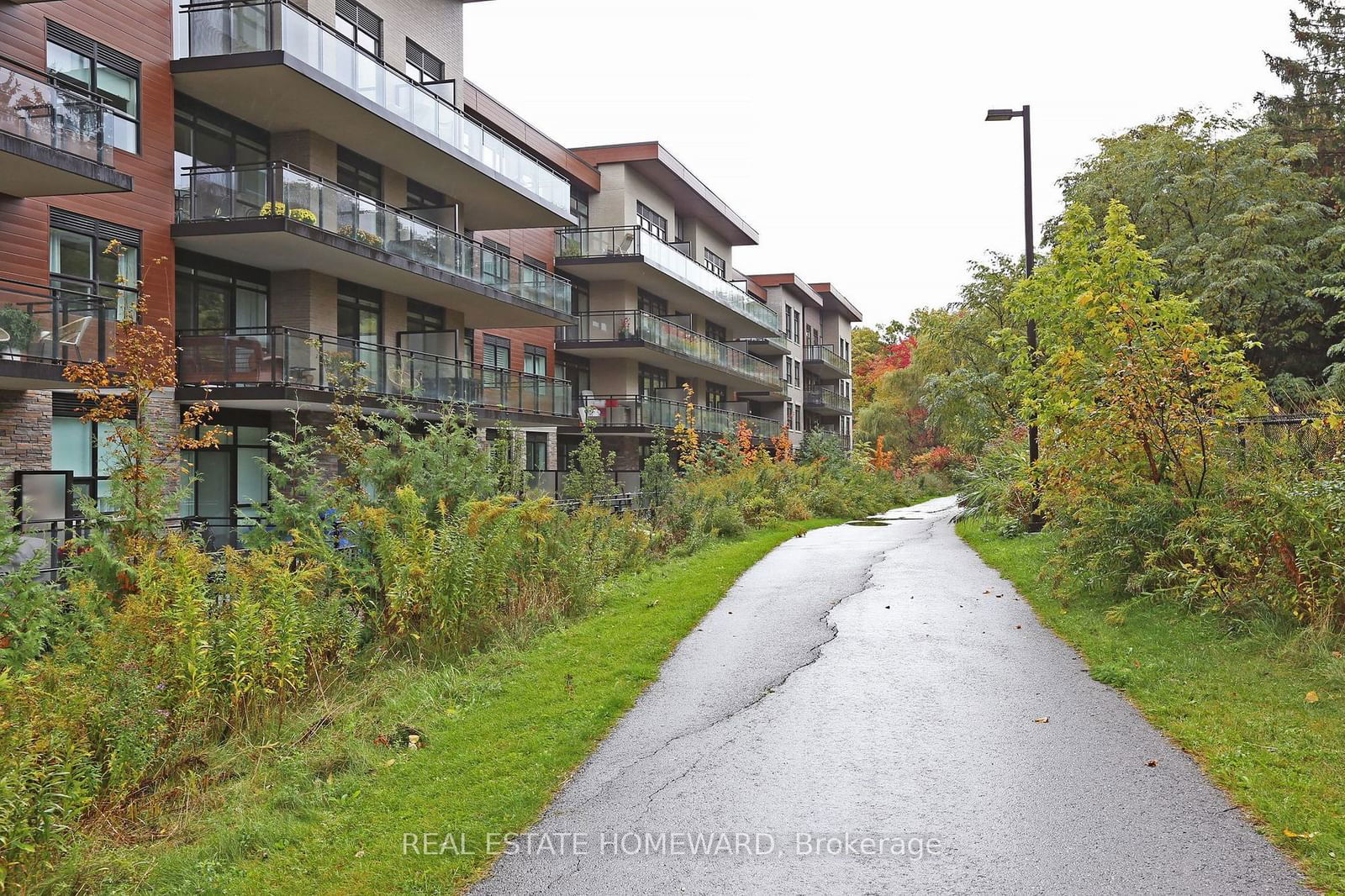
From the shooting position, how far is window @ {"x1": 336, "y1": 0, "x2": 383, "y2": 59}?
22688 millimetres

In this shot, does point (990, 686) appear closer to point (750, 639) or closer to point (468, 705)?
point (750, 639)

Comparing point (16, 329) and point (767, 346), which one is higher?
point (767, 346)

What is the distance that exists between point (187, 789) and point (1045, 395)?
10.9 m

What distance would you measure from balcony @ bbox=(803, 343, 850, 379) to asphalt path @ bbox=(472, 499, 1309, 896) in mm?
56130

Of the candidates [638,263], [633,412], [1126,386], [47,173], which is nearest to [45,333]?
[47,173]

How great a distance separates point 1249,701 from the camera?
7379 millimetres

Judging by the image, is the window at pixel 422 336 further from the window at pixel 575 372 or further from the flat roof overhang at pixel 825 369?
the flat roof overhang at pixel 825 369

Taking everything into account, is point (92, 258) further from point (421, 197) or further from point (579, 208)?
point (579, 208)

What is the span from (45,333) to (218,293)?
17.4 feet

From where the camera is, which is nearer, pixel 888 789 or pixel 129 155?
pixel 888 789

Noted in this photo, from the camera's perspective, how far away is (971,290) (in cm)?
4000

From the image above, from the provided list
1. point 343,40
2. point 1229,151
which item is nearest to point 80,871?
point 343,40

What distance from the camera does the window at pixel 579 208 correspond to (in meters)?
36.7

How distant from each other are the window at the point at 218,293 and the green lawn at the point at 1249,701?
1589 centimetres
